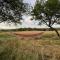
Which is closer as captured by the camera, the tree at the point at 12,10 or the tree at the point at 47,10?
the tree at the point at 12,10

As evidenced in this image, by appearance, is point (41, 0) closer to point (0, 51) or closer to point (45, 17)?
point (45, 17)

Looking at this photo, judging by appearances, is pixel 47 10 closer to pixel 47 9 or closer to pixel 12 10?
pixel 47 9

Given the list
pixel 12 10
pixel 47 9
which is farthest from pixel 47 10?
pixel 12 10

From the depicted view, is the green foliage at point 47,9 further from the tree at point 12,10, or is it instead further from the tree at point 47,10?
the tree at point 12,10

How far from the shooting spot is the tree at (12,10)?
846 inches

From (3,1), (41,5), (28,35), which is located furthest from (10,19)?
(41,5)

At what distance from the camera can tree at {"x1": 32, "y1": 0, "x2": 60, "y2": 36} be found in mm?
43094

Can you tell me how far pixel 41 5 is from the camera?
43.4 metres

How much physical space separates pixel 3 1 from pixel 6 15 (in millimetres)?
1472

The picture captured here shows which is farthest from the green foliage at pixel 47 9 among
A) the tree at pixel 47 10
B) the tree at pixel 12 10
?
the tree at pixel 12 10

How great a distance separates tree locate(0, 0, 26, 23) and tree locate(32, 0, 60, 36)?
20.5 m

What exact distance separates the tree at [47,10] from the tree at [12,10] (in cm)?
2054

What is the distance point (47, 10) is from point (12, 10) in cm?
2169

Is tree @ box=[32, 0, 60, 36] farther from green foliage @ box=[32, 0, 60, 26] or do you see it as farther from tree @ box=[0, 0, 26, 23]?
tree @ box=[0, 0, 26, 23]
